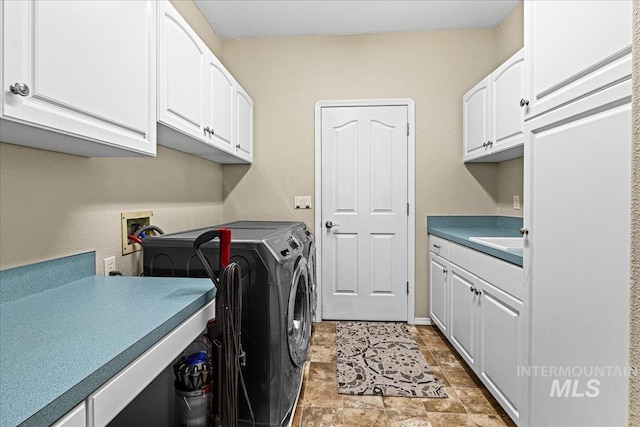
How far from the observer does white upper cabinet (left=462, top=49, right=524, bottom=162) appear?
203cm

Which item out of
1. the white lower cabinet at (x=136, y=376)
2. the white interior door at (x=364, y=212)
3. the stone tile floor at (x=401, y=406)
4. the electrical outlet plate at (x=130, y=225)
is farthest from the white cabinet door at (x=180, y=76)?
the stone tile floor at (x=401, y=406)

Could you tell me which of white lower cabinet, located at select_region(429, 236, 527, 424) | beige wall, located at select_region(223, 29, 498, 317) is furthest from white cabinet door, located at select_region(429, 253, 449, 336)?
beige wall, located at select_region(223, 29, 498, 317)

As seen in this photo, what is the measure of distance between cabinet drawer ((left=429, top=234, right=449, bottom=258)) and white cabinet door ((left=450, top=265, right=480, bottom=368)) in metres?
0.20

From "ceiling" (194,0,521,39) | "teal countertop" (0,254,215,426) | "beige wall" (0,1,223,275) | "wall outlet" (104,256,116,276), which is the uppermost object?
"ceiling" (194,0,521,39)

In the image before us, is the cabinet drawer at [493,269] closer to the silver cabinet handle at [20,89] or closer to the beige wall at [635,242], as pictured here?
the beige wall at [635,242]

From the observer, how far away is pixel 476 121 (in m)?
2.62

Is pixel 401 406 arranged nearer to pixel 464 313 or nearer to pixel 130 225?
pixel 464 313

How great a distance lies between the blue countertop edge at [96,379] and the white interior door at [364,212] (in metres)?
2.22

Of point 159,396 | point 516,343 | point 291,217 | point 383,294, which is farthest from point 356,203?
point 159,396

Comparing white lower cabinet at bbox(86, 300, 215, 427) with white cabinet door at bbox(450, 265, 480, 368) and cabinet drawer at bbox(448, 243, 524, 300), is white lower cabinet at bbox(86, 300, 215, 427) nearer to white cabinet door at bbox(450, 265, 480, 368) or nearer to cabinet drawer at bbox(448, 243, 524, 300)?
cabinet drawer at bbox(448, 243, 524, 300)

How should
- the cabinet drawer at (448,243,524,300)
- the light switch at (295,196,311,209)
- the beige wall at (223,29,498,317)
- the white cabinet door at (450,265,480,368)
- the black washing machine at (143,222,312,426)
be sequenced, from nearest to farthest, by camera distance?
the black washing machine at (143,222,312,426) → the cabinet drawer at (448,243,524,300) → the white cabinet door at (450,265,480,368) → the beige wall at (223,29,498,317) → the light switch at (295,196,311,209)

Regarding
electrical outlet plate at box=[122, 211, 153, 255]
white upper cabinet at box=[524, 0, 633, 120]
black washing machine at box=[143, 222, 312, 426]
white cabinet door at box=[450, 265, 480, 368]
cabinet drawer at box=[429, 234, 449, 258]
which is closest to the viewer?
white upper cabinet at box=[524, 0, 633, 120]

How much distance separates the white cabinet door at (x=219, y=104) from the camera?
6.59ft

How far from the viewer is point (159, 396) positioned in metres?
1.31
